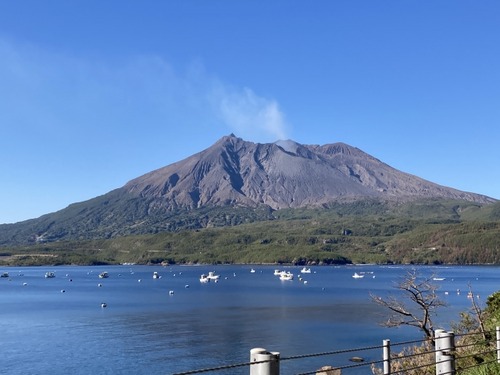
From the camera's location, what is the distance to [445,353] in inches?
335

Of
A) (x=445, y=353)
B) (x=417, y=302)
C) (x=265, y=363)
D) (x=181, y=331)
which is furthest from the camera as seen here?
(x=181, y=331)

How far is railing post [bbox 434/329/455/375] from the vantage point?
8.40 meters

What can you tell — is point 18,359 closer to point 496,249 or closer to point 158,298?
point 158,298

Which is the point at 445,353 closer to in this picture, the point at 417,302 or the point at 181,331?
the point at 417,302

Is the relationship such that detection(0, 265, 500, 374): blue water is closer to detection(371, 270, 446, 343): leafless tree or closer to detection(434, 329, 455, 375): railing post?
detection(371, 270, 446, 343): leafless tree

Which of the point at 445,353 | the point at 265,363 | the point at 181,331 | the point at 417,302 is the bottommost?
the point at 181,331

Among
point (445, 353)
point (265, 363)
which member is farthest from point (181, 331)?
point (265, 363)

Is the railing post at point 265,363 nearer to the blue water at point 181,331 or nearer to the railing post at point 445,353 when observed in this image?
the railing post at point 445,353

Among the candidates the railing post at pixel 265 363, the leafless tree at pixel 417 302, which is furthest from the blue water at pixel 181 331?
the railing post at pixel 265 363

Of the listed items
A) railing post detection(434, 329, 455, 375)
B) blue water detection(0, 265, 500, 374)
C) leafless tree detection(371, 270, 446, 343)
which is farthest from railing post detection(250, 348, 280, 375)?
blue water detection(0, 265, 500, 374)

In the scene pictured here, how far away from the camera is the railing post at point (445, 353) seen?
840 centimetres

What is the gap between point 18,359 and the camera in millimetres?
37281

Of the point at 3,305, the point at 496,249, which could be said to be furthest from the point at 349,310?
the point at 496,249

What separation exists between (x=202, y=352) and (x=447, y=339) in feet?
108
